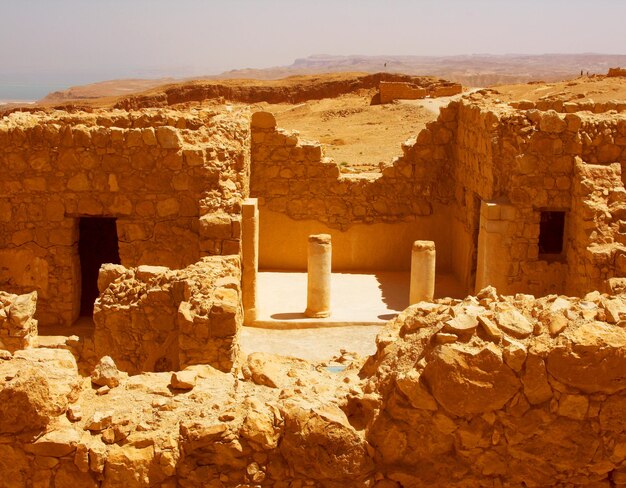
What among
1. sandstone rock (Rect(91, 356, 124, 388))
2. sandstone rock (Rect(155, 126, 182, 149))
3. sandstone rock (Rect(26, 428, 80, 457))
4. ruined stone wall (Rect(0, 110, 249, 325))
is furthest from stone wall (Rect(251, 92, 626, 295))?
sandstone rock (Rect(26, 428, 80, 457))

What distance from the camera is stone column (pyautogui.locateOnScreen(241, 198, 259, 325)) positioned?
1223 centimetres

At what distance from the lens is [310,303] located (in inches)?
513

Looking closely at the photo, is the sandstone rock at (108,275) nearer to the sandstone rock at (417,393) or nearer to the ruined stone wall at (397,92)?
the sandstone rock at (417,393)

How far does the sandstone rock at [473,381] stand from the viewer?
494 centimetres

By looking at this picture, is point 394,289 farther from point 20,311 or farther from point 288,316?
→ point 20,311

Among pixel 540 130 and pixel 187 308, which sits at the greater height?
pixel 540 130

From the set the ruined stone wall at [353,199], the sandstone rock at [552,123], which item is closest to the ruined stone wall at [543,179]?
the sandstone rock at [552,123]

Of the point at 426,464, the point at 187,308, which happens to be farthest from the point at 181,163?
the point at 426,464

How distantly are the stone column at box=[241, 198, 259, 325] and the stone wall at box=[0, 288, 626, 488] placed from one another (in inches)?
277

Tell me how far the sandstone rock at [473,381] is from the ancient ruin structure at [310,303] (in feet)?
0.04

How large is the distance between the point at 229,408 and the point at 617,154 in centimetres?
929

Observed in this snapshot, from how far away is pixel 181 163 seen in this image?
11.6 m

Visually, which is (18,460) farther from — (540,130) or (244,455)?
(540,130)

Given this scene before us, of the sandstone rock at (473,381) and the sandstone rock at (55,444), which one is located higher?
the sandstone rock at (473,381)
